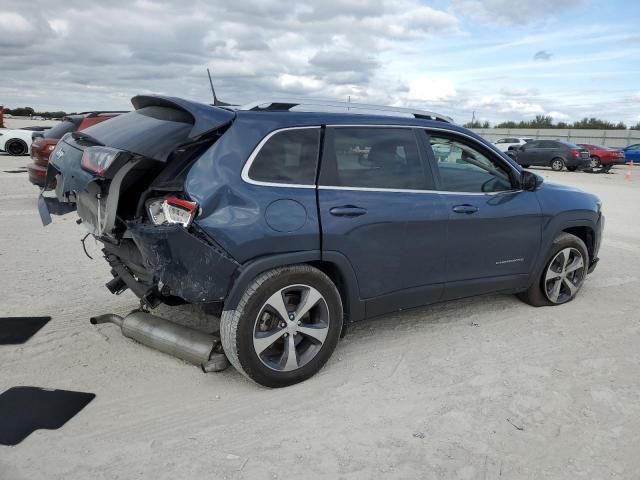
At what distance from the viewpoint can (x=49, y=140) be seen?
9945mm

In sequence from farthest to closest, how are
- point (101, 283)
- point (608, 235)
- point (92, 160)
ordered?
point (608, 235)
point (101, 283)
point (92, 160)

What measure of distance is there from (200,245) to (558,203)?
3.40 metres

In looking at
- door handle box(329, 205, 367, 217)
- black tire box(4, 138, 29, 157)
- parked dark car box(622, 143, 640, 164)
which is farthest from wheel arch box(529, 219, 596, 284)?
parked dark car box(622, 143, 640, 164)

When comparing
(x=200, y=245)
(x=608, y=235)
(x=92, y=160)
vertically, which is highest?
(x=92, y=160)

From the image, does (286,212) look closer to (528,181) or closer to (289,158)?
(289,158)

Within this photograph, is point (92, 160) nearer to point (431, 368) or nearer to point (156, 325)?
point (156, 325)

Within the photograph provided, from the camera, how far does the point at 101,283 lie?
221 inches

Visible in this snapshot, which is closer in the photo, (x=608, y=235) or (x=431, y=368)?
(x=431, y=368)

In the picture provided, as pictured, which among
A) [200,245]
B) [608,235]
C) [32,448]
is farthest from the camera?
[608,235]

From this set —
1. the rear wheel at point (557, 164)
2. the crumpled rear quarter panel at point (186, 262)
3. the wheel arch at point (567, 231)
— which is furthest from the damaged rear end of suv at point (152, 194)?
the rear wheel at point (557, 164)

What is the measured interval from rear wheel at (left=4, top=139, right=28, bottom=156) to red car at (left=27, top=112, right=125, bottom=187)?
1161 cm

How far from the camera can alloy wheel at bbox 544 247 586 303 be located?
517cm

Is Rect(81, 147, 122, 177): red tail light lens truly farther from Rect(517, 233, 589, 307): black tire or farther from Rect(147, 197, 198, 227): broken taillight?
Rect(517, 233, 589, 307): black tire

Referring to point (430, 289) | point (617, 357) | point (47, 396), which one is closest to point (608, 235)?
point (617, 357)
